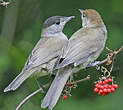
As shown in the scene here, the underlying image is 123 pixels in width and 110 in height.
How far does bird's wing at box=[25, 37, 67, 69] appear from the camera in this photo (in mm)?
6281

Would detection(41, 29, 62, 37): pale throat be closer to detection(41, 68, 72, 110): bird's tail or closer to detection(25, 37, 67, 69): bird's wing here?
detection(25, 37, 67, 69): bird's wing

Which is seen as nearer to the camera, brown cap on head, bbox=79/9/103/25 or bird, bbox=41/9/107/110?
bird, bbox=41/9/107/110

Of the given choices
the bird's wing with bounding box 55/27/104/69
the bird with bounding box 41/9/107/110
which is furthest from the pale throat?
the bird's wing with bounding box 55/27/104/69

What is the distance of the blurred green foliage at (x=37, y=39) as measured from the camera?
6.99 meters

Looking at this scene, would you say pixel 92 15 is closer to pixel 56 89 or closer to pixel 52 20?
pixel 52 20

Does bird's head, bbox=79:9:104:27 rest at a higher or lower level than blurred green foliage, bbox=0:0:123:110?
higher

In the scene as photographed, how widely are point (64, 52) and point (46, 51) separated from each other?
718 mm

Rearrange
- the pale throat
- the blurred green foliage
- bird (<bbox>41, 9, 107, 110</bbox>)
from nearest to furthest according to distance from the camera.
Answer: bird (<bbox>41, 9, 107, 110</bbox>) < the blurred green foliage < the pale throat

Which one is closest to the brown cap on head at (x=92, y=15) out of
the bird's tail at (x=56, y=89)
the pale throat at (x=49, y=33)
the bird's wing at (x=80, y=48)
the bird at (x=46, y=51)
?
the bird's wing at (x=80, y=48)

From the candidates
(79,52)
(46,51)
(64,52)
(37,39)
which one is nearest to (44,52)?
(46,51)

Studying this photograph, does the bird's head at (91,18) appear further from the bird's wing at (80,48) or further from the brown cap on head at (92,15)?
the bird's wing at (80,48)

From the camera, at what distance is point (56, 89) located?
17.4ft

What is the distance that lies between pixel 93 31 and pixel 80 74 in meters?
1.52

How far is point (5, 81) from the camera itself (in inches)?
294
